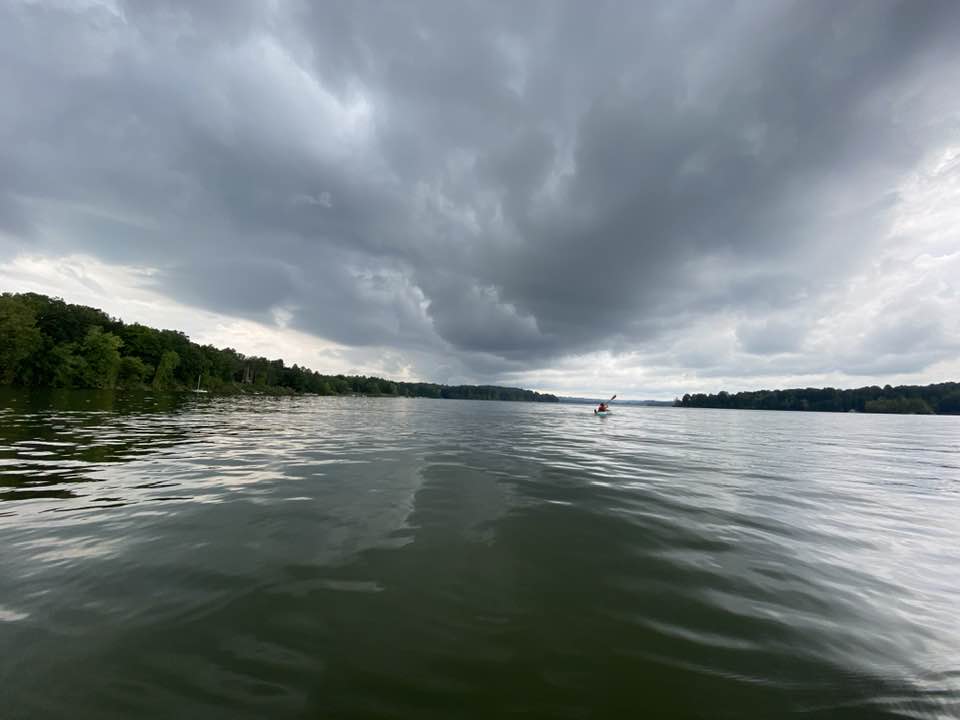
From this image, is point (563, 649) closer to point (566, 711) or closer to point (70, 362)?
point (566, 711)

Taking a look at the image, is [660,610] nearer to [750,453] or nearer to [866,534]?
[866,534]

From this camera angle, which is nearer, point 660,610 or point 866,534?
point 660,610

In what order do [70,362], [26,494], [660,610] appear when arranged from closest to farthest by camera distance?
[660,610], [26,494], [70,362]

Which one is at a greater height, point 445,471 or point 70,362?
point 70,362

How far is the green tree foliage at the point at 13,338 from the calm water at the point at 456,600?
3344 inches

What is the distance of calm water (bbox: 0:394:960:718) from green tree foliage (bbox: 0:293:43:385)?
8494 cm

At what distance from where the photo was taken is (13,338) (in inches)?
2520

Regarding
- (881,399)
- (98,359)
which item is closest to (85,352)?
(98,359)

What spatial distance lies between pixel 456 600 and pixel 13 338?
100786 millimetres

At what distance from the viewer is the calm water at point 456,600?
3484mm

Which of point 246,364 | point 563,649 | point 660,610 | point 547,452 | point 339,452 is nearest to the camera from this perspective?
point 563,649

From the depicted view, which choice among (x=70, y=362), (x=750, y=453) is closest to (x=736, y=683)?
(x=750, y=453)

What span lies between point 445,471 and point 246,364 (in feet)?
613

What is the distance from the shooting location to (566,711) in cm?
331
